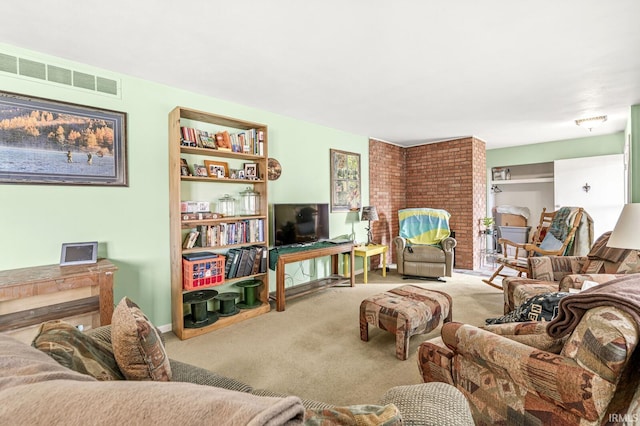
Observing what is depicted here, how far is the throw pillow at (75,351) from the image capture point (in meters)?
0.84

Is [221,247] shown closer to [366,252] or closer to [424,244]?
[366,252]

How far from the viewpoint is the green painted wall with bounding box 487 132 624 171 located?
500cm

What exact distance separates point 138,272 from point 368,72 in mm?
2871

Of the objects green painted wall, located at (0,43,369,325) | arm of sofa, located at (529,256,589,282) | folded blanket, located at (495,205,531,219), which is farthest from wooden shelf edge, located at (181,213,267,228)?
folded blanket, located at (495,205,531,219)

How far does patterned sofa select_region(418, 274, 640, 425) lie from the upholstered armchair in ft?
10.6

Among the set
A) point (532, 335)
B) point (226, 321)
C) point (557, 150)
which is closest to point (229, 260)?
point (226, 321)

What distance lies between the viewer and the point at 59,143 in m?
2.27

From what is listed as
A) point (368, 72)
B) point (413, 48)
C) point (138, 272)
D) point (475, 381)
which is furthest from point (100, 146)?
point (475, 381)

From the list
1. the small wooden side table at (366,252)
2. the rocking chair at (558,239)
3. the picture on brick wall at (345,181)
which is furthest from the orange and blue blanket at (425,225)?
the rocking chair at (558,239)

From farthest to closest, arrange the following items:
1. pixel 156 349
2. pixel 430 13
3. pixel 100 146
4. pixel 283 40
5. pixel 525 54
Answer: pixel 100 146 → pixel 525 54 → pixel 283 40 → pixel 430 13 → pixel 156 349

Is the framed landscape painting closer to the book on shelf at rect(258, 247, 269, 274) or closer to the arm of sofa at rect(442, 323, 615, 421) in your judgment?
the book on shelf at rect(258, 247, 269, 274)

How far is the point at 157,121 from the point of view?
2752 mm

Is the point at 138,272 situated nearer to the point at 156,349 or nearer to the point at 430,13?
the point at 156,349

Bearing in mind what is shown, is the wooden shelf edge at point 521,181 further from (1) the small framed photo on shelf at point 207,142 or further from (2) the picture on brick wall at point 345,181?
(1) the small framed photo on shelf at point 207,142
